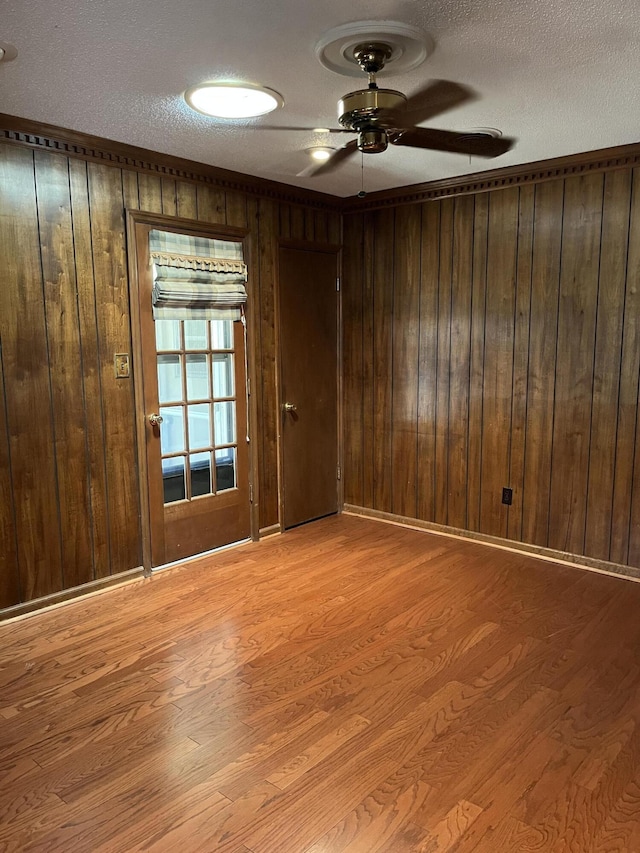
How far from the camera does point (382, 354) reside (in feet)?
15.5

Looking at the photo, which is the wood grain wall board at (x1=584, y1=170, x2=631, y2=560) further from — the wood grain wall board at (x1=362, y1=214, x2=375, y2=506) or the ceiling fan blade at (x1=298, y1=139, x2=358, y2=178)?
the wood grain wall board at (x1=362, y1=214, x2=375, y2=506)

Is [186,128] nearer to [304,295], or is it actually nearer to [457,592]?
[304,295]

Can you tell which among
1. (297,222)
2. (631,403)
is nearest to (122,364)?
(297,222)

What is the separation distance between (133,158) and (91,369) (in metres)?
1.17

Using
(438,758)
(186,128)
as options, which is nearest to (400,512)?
(438,758)

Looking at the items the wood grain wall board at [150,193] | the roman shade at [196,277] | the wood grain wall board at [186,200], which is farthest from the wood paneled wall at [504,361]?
the wood grain wall board at [150,193]

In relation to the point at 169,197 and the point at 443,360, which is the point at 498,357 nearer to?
the point at 443,360

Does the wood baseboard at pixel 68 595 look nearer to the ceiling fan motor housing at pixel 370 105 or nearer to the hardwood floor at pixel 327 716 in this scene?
the hardwood floor at pixel 327 716

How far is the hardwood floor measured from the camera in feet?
6.03

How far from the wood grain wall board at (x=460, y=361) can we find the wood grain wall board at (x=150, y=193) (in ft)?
6.37

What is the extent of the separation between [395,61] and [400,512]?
3197 millimetres

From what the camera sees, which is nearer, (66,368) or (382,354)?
(66,368)

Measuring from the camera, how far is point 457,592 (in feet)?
11.4

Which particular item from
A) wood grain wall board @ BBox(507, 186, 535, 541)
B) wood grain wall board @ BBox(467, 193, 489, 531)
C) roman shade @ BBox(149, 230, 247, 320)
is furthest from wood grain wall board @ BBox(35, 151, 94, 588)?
wood grain wall board @ BBox(507, 186, 535, 541)
